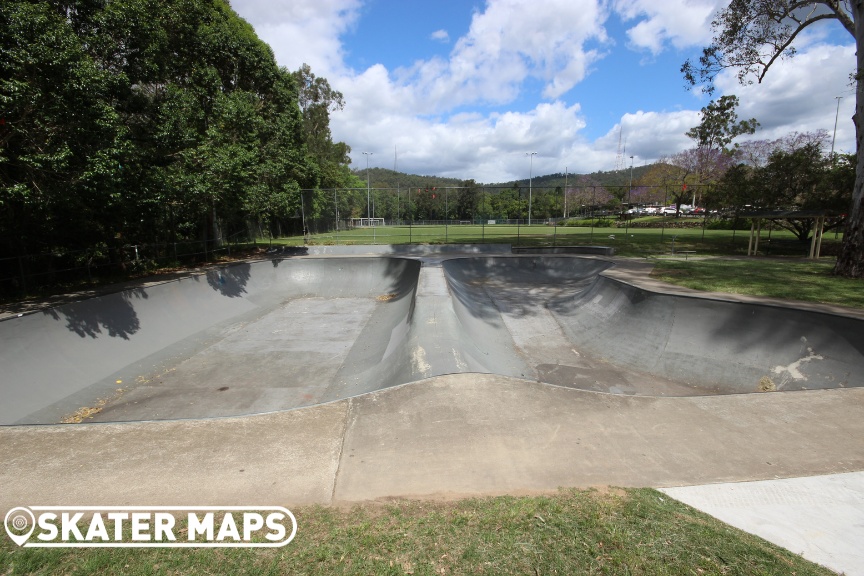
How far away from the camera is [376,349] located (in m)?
10.2

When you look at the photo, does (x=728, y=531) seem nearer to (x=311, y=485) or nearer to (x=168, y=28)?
(x=311, y=485)

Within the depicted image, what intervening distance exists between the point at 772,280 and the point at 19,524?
1592 cm

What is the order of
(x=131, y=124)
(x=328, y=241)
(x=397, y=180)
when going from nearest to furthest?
(x=131, y=124) → (x=328, y=241) → (x=397, y=180)

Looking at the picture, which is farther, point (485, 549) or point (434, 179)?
point (434, 179)

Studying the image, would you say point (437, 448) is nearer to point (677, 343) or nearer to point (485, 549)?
point (485, 549)

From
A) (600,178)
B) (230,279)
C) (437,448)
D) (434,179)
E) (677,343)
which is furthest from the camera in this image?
(434,179)

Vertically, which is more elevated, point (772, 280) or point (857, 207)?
point (857, 207)

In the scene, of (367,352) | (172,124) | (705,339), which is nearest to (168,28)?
(172,124)

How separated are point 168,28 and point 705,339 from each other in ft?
65.0

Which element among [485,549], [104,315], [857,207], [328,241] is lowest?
[485,549]

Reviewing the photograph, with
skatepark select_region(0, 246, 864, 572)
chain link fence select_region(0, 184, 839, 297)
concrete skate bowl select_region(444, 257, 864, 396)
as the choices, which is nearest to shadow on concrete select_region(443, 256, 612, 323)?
skatepark select_region(0, 246, 864, 572)

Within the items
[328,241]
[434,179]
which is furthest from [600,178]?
[328,241]

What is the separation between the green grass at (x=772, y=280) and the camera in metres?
9.66

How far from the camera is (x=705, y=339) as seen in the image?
345 inches
